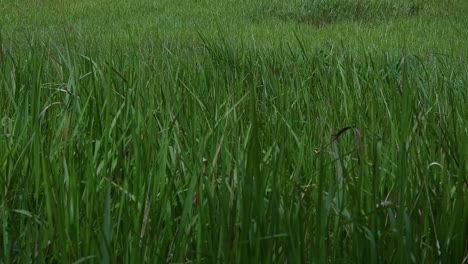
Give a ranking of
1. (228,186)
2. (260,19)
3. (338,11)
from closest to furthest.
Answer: (228,186), (260,19), (338,11)

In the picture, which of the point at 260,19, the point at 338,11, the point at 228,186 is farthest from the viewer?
the point at 338,11

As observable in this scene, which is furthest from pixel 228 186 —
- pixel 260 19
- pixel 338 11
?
pixel 338 11

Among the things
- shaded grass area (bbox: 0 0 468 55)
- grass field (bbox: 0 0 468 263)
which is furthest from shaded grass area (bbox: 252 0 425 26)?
grass field (bbox: 0 0 468 263)

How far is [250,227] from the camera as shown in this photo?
102cm

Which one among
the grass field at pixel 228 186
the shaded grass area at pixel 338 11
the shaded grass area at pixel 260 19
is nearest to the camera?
the grass field at pixel 228 186

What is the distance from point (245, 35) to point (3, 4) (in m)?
3.93

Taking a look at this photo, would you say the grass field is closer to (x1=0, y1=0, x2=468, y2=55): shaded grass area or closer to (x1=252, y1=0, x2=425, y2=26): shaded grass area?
(x1=0, y1=0, x2=468, y2=55): shaded grass area

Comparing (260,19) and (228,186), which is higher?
(228,186)

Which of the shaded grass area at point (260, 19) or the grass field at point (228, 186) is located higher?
the grass field at point (228, 186)

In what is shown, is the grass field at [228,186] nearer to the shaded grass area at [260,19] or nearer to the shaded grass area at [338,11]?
the shaded grass area at [260,19]

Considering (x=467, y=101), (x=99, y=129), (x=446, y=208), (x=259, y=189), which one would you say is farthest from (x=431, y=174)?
(x=467, y=101)

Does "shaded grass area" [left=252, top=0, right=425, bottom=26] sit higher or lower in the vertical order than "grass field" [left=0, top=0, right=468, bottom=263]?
lower

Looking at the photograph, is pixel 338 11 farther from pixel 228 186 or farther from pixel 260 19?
pixel 228 186

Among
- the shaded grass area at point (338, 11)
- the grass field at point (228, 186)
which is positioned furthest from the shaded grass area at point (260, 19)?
the grass field at point (228, 186)
